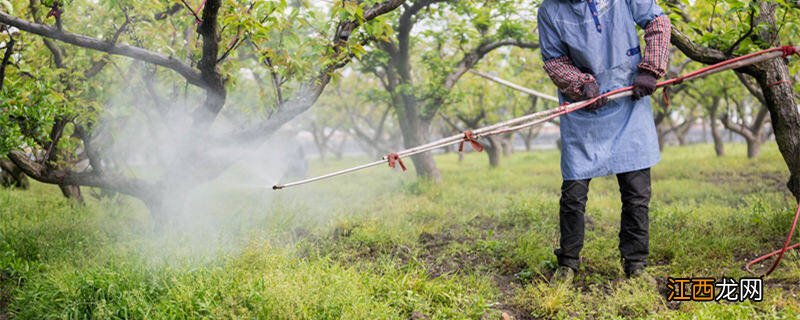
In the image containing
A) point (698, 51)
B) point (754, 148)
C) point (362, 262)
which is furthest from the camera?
point (754, 148)

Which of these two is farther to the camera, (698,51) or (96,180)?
(96,180)

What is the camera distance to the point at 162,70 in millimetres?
7090

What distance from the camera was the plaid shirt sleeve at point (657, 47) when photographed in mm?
3354

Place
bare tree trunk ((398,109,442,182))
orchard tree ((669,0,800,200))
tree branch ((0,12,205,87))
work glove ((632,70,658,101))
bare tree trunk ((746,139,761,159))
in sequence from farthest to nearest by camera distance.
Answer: bare tree trunk ((746,139,761,159)) → bare tree trunk ((398,109,442,182)) → orchard tree ((669,0,800,200)) → tree branch ((0,12,205,87)) → work glove ((632,70,658,101))

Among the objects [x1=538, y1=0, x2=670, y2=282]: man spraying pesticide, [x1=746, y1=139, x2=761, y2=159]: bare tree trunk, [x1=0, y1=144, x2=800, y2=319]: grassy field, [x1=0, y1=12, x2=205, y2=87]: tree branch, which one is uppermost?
[x1=0, y1=12, x2=205, y2=87]: tree branch

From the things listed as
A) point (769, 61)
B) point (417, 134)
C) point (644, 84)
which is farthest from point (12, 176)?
point (769, 61)

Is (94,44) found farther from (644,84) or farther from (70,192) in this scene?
(70,192)

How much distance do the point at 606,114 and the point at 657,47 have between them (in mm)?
508

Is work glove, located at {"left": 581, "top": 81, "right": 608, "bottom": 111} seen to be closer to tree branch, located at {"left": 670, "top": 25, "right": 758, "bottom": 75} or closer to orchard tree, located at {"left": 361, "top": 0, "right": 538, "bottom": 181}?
tree branch, located at {"left": 670, "top": 25, "right": 758, "bottom": 75}

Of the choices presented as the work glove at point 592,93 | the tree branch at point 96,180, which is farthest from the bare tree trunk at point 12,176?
the work glove at point 592,93

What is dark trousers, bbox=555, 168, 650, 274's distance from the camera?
139 inches

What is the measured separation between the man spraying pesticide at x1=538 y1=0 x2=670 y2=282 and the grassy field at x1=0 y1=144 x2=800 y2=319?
0.43 metres

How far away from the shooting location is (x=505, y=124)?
345 centimetres

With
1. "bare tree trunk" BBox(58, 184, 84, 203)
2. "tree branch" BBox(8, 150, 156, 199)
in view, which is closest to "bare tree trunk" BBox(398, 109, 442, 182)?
"tree branch" BBox(8, 150, 156, 199)
